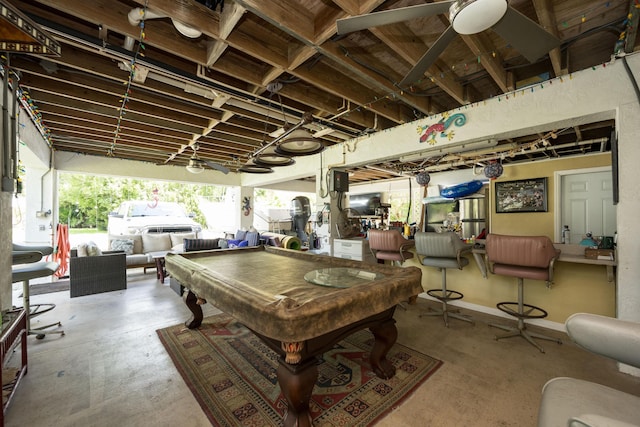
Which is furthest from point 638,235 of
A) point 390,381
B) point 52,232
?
point 52,232

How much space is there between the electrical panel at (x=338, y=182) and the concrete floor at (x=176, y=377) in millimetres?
2852

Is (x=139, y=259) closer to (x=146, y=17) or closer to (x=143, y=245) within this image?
(x=143, y=245)

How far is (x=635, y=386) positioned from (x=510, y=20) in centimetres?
296

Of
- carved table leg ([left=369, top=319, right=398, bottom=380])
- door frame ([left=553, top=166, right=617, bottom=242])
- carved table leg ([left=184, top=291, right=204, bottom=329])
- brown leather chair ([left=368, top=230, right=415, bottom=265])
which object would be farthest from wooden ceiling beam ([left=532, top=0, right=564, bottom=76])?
carved table leg ([left=184, top=291, right=204, bottom=329])

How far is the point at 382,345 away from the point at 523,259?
1748 mm

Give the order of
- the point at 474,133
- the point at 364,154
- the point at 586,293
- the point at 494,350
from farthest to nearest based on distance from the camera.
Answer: the point at 364,154
the point at 474,133
the point at 586,293
the point at 494,350

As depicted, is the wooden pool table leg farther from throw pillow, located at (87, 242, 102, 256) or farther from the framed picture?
the framed picture

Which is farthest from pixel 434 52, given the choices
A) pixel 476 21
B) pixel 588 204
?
pixel 588 204

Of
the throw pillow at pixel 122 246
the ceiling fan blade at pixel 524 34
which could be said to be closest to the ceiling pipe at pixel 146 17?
the ceiling fan blade at pixel 524 34

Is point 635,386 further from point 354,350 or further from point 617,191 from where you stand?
point 354,350

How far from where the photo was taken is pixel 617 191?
2316 mm

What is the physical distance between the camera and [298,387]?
57.4 inches

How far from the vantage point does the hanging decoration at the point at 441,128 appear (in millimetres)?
3389

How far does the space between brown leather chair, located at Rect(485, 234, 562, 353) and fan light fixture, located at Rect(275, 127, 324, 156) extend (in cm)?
220
